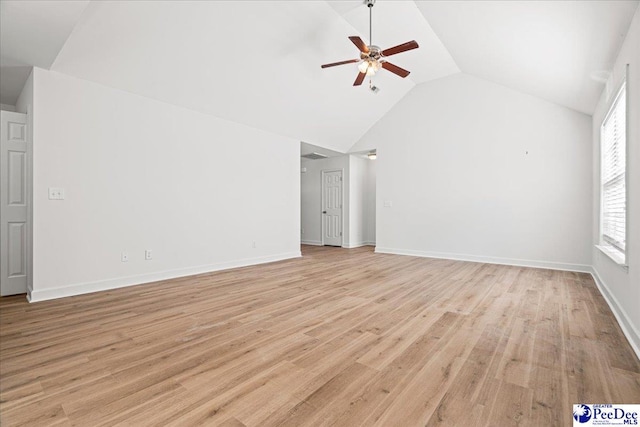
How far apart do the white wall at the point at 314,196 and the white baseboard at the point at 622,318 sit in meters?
5.14

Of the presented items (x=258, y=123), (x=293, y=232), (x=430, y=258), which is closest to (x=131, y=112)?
(x=258, y=123)

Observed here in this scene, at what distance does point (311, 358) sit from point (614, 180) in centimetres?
377

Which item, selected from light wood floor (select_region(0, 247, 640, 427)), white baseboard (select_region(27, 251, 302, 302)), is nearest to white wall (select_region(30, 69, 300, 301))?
white baseboard (select_region(27, 251, 302, 302))

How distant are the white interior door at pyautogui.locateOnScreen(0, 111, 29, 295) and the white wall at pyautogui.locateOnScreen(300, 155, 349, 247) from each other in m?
5.95

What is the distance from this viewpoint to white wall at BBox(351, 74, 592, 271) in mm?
4906

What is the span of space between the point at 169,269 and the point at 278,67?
11.0ft

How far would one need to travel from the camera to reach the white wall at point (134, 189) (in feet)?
10.9

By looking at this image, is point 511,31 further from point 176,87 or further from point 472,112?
point 176,87

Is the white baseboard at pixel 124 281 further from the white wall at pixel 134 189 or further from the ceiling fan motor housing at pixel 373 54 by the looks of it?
the ceiling fan motor housing at pixel 373 54

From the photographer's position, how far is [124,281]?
12.6ft

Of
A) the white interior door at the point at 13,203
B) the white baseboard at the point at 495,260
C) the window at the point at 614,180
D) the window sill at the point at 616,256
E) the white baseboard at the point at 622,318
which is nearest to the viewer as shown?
the white baseboard at the point at 622,318

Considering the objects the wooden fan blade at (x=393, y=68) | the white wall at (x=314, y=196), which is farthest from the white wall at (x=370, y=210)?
the wooden fan blade at (x=393, y=68)

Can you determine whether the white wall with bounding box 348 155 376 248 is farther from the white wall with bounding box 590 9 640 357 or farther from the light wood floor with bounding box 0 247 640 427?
the white wall with bounding box 590 9 640 357

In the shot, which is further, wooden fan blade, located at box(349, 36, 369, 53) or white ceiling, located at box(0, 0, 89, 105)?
wooden fan blade, located at box(349, 36, 369, 53)
